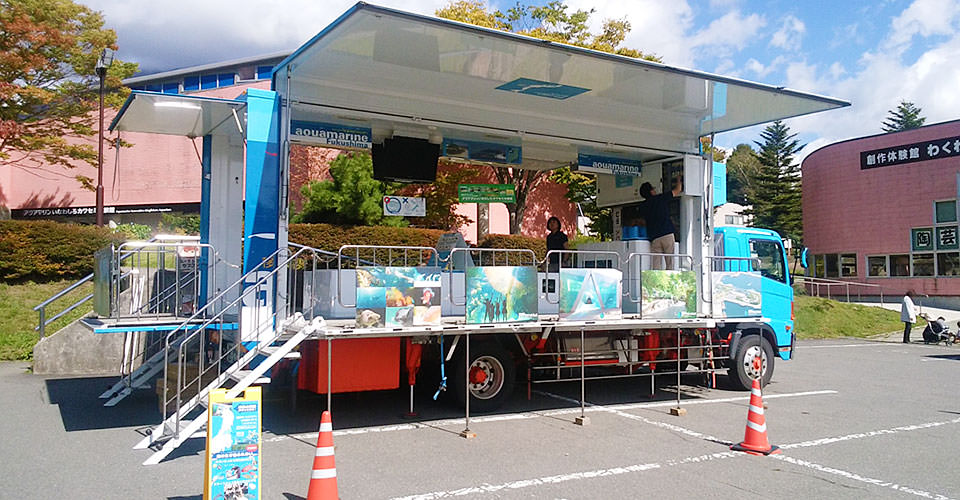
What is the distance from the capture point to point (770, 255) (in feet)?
39.3

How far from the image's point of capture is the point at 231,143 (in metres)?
10.1

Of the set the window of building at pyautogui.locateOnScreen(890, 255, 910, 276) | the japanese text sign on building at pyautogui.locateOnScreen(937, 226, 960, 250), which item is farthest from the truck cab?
the window of building at pyautogui.locateOnScreen(890, 255, 910, 276)

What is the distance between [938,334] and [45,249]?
2561cm

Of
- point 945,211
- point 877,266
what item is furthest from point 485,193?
point 877,266

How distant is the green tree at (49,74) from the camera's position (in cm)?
2083

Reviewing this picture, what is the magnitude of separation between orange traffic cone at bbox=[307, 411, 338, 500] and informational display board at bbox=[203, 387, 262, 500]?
40 cm

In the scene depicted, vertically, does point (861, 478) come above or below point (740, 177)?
below

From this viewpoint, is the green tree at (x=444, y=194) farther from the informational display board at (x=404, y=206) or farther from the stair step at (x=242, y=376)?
the stair step at (x=242, y=376)

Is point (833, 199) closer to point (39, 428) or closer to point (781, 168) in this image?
point (781, 168)

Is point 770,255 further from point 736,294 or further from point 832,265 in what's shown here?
point 832,265

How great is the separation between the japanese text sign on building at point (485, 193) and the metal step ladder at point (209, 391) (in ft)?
18.9

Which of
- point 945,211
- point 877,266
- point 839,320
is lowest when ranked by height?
point 839,320

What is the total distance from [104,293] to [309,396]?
11.4 feet

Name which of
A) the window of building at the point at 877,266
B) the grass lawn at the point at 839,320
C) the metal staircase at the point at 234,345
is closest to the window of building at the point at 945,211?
the window of building at the point at 877,266
